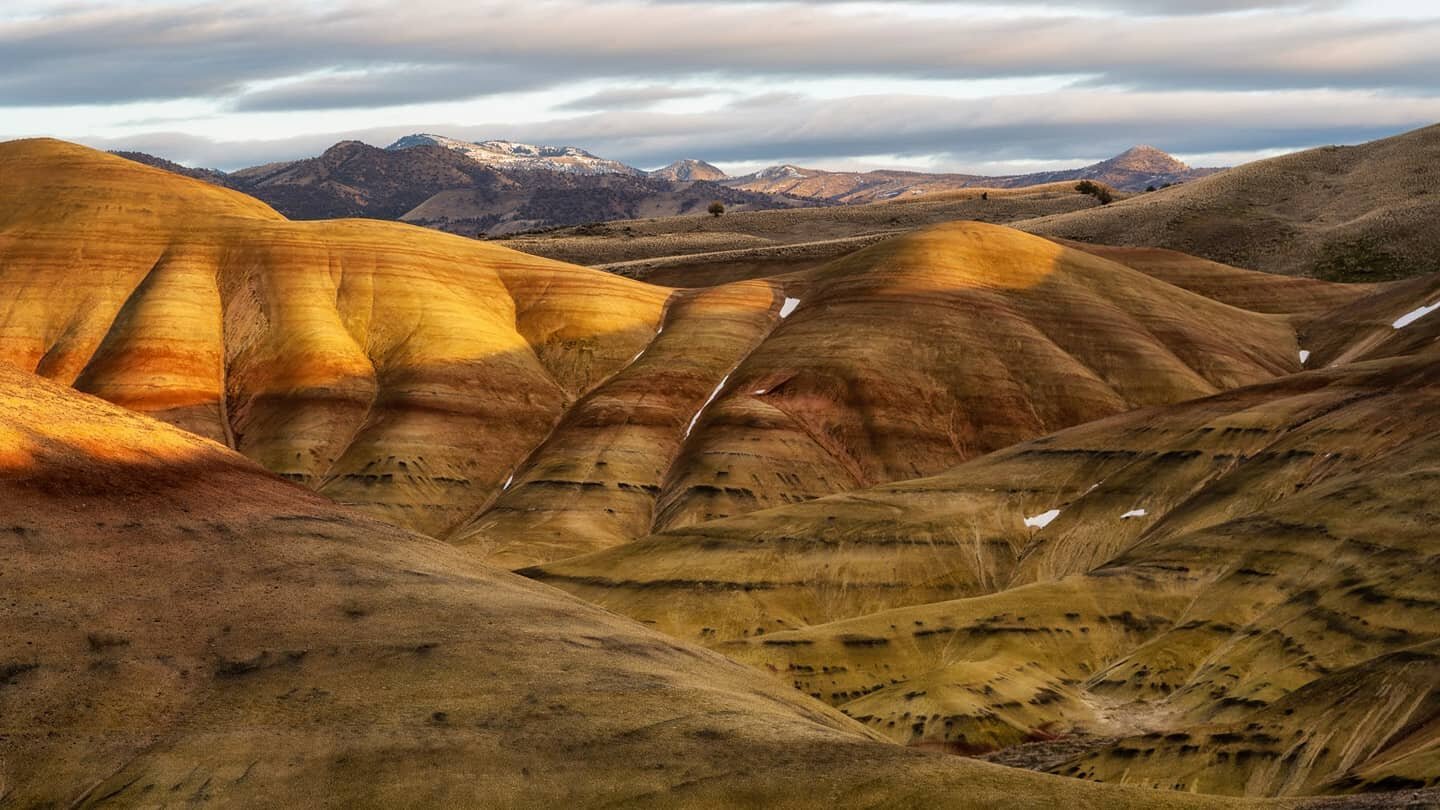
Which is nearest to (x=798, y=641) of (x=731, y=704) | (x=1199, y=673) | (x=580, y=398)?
(x=1199, y=673)

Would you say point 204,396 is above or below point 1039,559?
above

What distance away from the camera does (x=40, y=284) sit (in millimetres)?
173750

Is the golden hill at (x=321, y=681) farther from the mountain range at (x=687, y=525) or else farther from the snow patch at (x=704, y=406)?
the snow patch at (x=704, y=406)

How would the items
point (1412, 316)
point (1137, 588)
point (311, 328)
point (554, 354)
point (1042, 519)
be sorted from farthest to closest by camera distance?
point (554, 354), point (1412, 316), point (311, 328), point (1042, 519), point (1137, 588)

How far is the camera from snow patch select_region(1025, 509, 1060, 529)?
5167 inches

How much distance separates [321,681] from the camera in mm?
64500

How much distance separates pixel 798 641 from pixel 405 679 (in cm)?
4581

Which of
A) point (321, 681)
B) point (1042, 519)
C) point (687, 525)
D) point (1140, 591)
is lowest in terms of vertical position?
point (687, 525)

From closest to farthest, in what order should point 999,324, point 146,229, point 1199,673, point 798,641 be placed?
point 1199,673 < point 798,641 < point 999,324 < point 146,229

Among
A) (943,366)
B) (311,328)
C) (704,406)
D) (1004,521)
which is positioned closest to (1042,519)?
(1004,521)

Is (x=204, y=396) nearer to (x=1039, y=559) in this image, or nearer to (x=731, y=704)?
(x=1039, y=559)

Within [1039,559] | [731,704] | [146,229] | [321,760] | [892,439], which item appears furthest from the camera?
[146,229]

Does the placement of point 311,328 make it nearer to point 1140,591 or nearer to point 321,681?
point 1140,591

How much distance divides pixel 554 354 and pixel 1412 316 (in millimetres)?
93808
